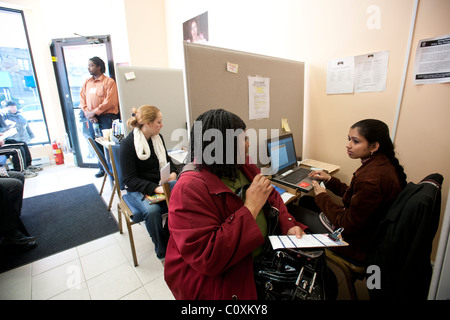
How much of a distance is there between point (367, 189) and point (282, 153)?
749 millimetres

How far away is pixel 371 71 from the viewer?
66.1 inches

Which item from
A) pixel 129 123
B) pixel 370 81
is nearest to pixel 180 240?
pixel 129 123

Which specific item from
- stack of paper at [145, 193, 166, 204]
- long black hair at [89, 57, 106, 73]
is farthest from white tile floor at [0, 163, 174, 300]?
long black hair at [89, 57, 106, 73]

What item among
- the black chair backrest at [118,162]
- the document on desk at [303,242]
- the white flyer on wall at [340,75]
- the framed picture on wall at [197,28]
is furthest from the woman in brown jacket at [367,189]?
the framed picture on wall at [197,28]

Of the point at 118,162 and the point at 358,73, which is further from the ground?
the point at 358,73

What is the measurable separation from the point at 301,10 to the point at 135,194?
2.16m

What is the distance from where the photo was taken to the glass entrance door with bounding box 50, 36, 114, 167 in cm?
384

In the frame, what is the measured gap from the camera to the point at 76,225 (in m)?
2.44

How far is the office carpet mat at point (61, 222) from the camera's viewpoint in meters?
2.02

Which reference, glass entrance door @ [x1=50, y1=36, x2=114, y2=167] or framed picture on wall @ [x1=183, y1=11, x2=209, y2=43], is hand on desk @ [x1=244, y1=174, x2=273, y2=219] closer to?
framed picture on wall @ [x1=183, y1=11, x2=209, y2=43]

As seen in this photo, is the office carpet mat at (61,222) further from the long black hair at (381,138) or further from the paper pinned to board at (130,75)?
the long black hair at (381,138)

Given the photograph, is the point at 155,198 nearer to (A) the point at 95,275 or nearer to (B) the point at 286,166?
(A) the point at 95,275

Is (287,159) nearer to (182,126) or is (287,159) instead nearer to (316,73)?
(316,73)

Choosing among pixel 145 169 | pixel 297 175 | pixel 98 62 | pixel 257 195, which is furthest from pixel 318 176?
pixel 98 62
